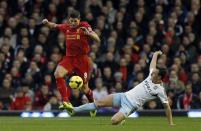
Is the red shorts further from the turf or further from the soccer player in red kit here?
the turf

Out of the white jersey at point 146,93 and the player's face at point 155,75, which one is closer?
the player's face at point 155,75

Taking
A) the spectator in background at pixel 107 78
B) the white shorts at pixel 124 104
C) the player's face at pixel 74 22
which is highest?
the player's face at pixel 74 22

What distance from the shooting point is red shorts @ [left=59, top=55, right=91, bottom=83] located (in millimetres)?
19875

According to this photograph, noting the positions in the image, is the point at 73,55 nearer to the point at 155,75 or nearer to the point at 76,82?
the point at 76,82

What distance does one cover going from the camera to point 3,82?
24.5 meters

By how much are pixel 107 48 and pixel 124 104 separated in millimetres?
7621

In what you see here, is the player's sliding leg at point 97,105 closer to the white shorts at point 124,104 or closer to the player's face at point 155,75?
the white shorts at point 124,104

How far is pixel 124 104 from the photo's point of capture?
18.1 m

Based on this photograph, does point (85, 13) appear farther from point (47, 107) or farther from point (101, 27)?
point (47, 107)

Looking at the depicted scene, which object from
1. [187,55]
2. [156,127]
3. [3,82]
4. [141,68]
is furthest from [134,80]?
[156,127]

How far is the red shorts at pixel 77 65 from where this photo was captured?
1988 centimetres

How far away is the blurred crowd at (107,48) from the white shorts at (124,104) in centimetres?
547

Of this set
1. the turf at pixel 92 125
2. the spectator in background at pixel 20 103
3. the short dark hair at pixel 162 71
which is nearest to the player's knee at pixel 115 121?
the turf at pixel 92 125

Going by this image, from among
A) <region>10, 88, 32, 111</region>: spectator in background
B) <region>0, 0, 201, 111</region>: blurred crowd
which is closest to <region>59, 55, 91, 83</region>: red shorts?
<region>0, 0, 201, 111</region>: blurred crowd
